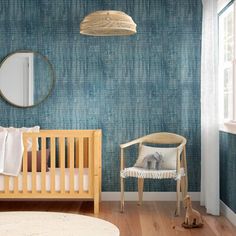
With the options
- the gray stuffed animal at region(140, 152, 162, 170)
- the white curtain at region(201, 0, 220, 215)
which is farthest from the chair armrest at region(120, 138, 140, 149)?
the white curtain at region(201, 0, 220, 215)

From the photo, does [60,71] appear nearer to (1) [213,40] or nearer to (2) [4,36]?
(2) [4,36]

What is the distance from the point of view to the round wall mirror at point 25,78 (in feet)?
20.2

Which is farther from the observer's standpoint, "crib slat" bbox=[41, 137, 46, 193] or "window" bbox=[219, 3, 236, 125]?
"crib slat" bbox=[41, 137, 46, 193]

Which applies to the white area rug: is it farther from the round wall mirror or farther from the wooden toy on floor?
the round wall mirror

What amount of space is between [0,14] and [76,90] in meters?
1.17

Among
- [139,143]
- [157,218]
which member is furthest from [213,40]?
[157,218]

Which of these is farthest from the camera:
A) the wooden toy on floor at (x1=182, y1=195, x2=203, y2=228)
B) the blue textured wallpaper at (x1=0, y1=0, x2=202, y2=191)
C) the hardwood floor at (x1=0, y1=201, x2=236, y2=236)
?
the blue textured wallpaper at (x1=0, y1=0, x2=202, y2=191)

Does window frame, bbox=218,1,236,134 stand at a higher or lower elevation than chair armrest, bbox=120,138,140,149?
higher

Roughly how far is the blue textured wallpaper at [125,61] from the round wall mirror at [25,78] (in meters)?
0.09

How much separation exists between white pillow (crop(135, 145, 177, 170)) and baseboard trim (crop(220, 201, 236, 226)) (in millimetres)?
588

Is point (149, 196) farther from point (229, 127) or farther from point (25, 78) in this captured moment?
point (25, 78)

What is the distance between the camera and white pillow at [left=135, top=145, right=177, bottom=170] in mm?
5613

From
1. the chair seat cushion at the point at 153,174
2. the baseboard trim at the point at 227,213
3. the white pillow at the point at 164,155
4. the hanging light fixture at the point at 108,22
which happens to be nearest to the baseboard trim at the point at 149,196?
the white pillow at the point at 164,155

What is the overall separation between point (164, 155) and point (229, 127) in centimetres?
83
